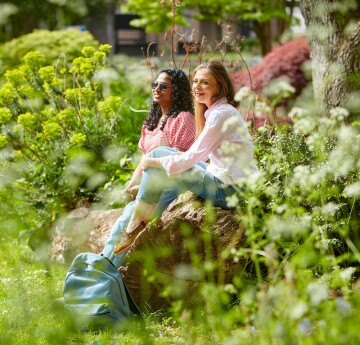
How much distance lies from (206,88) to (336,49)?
1.47 metres

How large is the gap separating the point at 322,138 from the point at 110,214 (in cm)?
166

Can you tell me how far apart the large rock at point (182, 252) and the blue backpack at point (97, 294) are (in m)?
0.16

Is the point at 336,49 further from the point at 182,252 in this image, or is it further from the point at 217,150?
the point at 182,252

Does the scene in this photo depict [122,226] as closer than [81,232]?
Yes

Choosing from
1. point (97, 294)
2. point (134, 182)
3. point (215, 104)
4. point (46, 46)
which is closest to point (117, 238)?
point (97, 294)

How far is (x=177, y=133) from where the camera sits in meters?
5.25

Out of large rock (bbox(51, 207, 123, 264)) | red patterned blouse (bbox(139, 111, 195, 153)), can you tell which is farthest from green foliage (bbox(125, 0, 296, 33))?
red patterned blouse (bbox(139, 111, 195, 153))

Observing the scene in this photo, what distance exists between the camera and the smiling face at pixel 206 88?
4.86 meters

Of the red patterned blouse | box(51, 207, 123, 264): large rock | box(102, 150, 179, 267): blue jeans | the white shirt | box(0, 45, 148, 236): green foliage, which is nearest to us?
the white shirt

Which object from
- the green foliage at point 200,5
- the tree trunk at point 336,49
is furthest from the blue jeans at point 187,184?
the green foliage at point 200,5

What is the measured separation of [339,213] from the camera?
15.3 feet

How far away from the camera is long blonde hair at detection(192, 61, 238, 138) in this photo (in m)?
4.88

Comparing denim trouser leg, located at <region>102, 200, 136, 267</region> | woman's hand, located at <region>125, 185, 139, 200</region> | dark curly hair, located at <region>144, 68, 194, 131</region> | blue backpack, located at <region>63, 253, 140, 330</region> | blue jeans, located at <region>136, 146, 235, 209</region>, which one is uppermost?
dark curly hair, located at <region>144, 68, 194, 131</region>

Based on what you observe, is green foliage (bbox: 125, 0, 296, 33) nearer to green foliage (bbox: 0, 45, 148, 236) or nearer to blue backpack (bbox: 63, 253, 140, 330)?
green foliage (bbox: 0, 45, 148, 236)
